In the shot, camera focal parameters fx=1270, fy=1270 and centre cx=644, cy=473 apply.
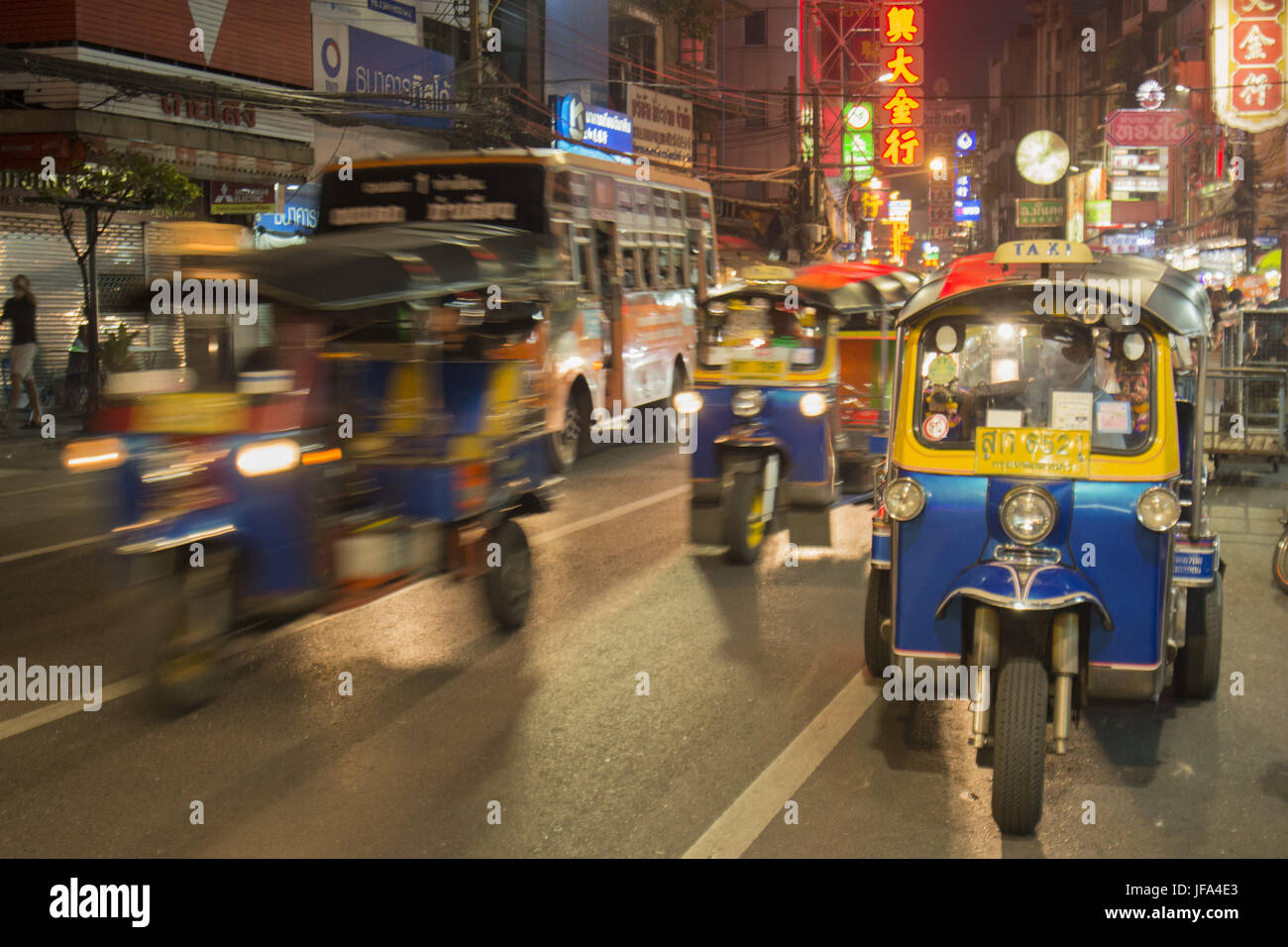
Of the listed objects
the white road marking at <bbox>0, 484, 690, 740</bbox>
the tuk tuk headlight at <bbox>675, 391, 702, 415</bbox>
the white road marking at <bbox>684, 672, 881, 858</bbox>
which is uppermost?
the tuk tuk headlight at <bbox>675, 391, 702, 415</bbox>

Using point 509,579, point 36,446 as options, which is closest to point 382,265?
point 509,579

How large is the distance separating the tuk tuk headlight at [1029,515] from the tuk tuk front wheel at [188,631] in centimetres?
365

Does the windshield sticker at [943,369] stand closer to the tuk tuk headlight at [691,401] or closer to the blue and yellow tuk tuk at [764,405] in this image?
the blue and yellow tuk tuk at [764,405]

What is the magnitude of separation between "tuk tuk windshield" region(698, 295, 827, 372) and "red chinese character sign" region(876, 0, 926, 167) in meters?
36.3

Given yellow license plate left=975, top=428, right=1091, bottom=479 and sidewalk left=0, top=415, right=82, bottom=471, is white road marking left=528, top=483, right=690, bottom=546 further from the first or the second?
sidewalk left=0, top=415, right=82, bottom=471

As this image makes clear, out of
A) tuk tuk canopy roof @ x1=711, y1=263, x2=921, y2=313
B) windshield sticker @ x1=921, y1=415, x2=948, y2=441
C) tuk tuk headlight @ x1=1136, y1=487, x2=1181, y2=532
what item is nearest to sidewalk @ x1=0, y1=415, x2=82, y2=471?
tuk tuk canopy roof @ x1=711, y1=263, x2=921, y2=313

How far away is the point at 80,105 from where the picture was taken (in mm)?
17125

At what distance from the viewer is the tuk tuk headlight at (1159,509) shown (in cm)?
521

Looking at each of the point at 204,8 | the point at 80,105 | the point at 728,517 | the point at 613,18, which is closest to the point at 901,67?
the point at 613,18

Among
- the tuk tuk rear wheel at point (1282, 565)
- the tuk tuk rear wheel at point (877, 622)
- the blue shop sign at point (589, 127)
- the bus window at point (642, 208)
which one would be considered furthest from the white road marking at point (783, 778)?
the blue shop sign at point (589, 127)

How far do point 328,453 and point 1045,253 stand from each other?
12.0 feet

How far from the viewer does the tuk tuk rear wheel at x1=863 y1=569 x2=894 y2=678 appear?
6453 millimetres
